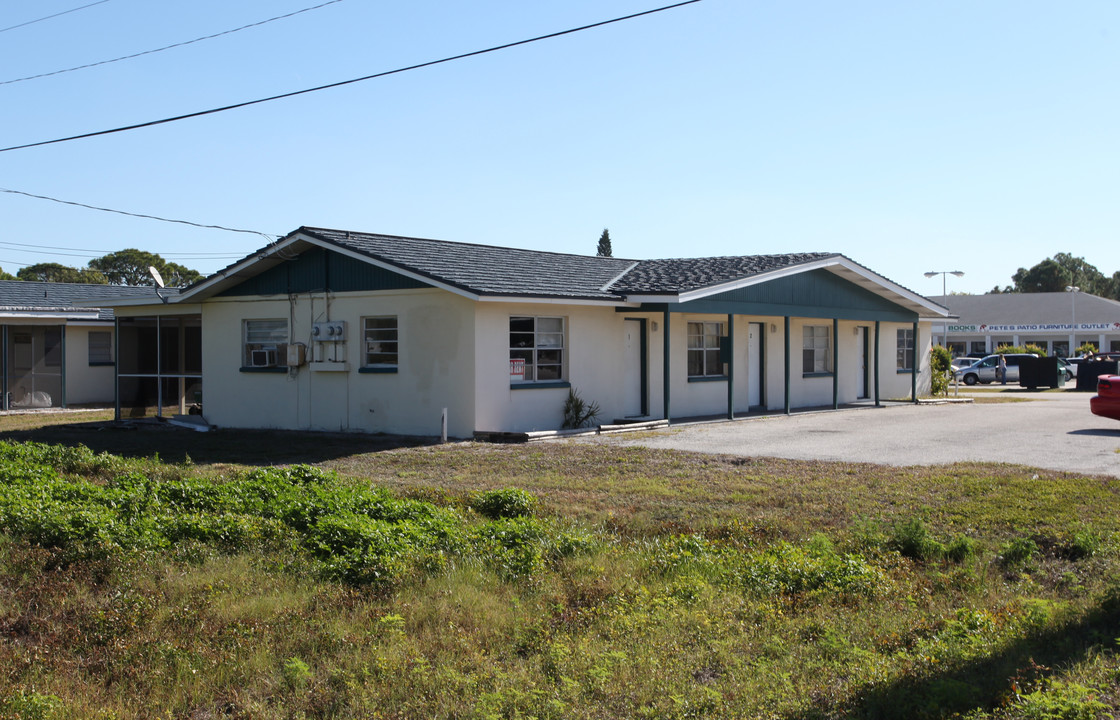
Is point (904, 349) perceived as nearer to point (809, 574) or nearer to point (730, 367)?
point (730, 367)

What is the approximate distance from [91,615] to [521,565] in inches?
123

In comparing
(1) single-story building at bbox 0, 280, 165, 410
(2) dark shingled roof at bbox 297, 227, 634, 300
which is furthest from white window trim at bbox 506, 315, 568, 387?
(1) single-story building at bbox 0, 280, 165, 410

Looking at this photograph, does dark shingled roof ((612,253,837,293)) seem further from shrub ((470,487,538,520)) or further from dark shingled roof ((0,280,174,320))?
dark shingled roof ((0,280,174,320))

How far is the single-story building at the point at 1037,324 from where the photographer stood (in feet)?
202

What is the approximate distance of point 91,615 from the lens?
6.81m

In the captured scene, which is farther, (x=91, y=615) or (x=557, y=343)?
(x=557, y=343)

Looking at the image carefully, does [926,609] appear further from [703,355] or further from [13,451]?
[703,355]

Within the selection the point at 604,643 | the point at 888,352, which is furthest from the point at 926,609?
the point at 888,352

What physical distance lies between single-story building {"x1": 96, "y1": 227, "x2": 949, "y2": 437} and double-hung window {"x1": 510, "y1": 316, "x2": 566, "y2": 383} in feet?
0.09

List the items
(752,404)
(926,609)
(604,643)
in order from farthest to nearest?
(752,404), (926,609), (604,643)

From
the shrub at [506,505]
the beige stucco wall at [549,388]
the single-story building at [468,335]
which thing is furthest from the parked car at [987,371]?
the shrub at [506,505]

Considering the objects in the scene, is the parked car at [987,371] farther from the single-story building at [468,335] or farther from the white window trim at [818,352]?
the single-story building at [468,335]

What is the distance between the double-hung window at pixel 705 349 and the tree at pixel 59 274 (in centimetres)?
Answer: 5781

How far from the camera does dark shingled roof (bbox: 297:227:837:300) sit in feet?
59.3
